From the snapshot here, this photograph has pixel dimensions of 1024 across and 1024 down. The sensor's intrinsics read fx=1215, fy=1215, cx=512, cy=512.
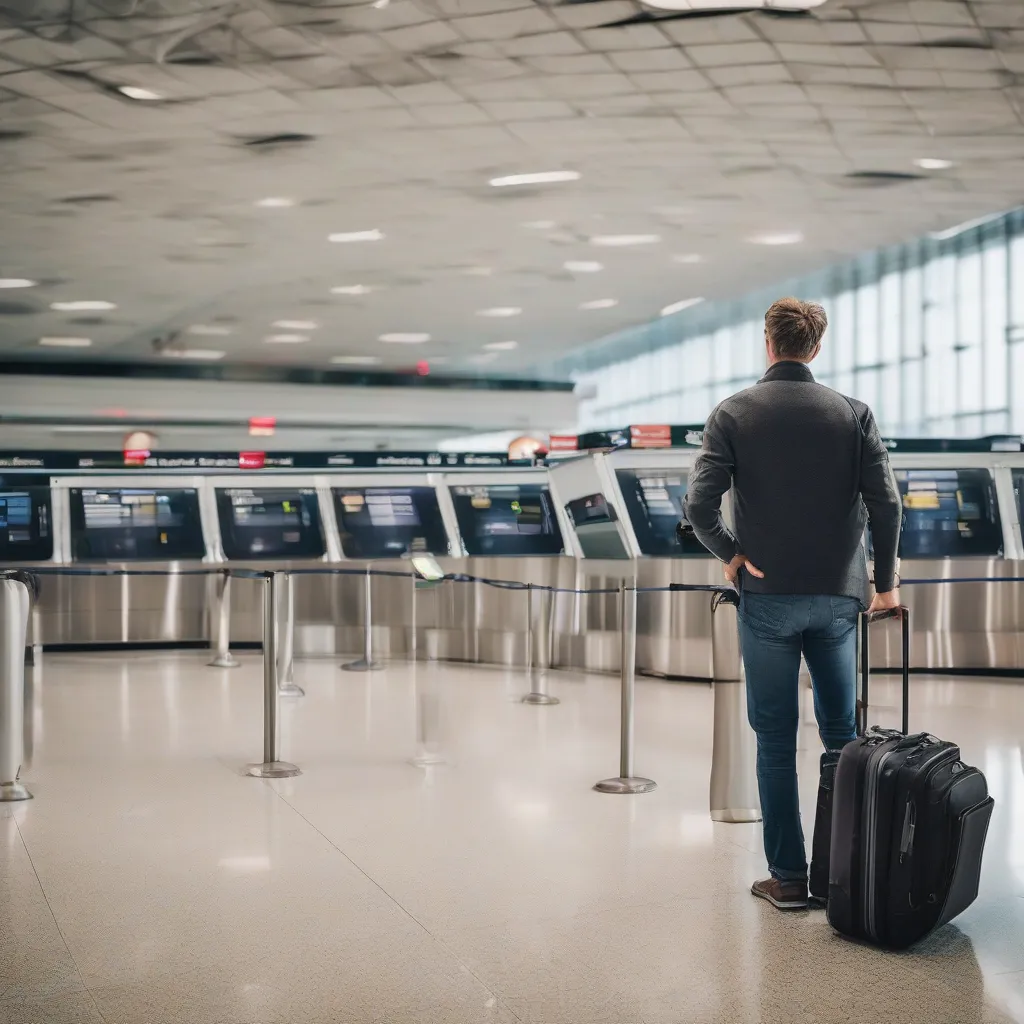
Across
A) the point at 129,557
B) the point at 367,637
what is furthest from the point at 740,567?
the point at 129,557

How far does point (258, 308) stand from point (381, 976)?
1929cm

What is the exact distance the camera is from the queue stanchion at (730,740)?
5.14m

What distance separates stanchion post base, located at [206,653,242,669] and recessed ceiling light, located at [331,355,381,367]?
17.3 m

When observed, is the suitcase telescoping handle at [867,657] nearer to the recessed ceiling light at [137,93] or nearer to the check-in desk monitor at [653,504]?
the check-in desk monitor at [653,504]

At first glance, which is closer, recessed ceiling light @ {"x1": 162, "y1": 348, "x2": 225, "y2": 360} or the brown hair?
the brown hair

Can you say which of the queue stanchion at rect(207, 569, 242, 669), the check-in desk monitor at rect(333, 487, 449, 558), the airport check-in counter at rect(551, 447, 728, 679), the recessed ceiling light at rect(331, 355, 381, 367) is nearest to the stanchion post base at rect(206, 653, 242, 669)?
the queue stanchion at rect(207, 569, 242, 669)

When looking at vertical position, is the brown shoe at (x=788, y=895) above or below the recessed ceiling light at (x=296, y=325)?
below

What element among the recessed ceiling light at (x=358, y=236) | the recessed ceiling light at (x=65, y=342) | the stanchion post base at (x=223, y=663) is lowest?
the stanchion post base at (x=223, y=663)

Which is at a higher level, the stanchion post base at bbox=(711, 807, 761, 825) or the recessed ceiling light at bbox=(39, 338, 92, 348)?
the recessed ceiling light at bbox=(39, 338, 92, 348)

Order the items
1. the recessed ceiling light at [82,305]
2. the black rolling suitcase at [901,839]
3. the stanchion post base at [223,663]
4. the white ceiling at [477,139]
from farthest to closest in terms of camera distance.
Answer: the recessed ceiling light at [82,305]
the stanchion post base at [223,663]
the white ceiling at [477,139]
the black rolling suitcase at [901,839]

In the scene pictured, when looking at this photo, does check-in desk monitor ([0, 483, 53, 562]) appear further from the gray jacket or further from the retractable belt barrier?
the gray jacket

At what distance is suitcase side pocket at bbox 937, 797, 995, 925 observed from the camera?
11.4ft

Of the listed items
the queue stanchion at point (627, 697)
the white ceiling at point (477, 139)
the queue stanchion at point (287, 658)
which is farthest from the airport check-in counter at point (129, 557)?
the queue stanchion at point (627, 697)

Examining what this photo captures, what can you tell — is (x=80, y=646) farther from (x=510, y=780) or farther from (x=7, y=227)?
(x=510, y=780)
